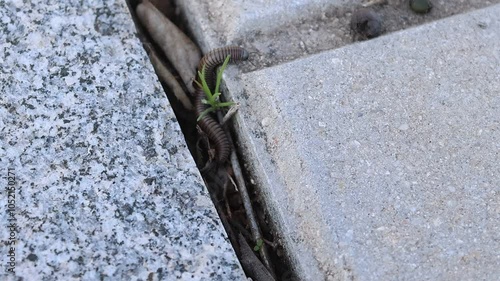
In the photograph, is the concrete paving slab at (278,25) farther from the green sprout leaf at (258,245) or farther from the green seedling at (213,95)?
the green sprout leaf at (258,245)

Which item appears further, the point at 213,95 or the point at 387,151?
the point at 213,95

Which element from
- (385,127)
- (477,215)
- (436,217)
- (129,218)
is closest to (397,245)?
(436,217)

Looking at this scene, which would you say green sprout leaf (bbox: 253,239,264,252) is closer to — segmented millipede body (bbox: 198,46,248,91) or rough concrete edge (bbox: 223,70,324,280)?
rough concrete edge (bbox: 223,70,324,280)

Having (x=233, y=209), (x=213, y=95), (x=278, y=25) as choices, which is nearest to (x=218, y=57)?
(x=213, y=95)

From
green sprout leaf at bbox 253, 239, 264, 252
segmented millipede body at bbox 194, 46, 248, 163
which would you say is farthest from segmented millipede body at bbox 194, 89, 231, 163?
green sprout leaf at bbox 253, 239, 264, 252

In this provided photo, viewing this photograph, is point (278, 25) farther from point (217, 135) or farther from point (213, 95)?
point (217, 135)

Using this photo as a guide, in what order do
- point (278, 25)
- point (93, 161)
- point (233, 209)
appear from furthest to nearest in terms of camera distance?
1. point (278, 25)
2. point (233, 209)
3. point (93, 161)

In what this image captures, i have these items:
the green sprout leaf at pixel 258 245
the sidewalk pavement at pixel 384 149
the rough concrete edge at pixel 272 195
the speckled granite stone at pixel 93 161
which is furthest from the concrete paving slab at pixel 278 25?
the green sprout leaf at pixel 258 245
